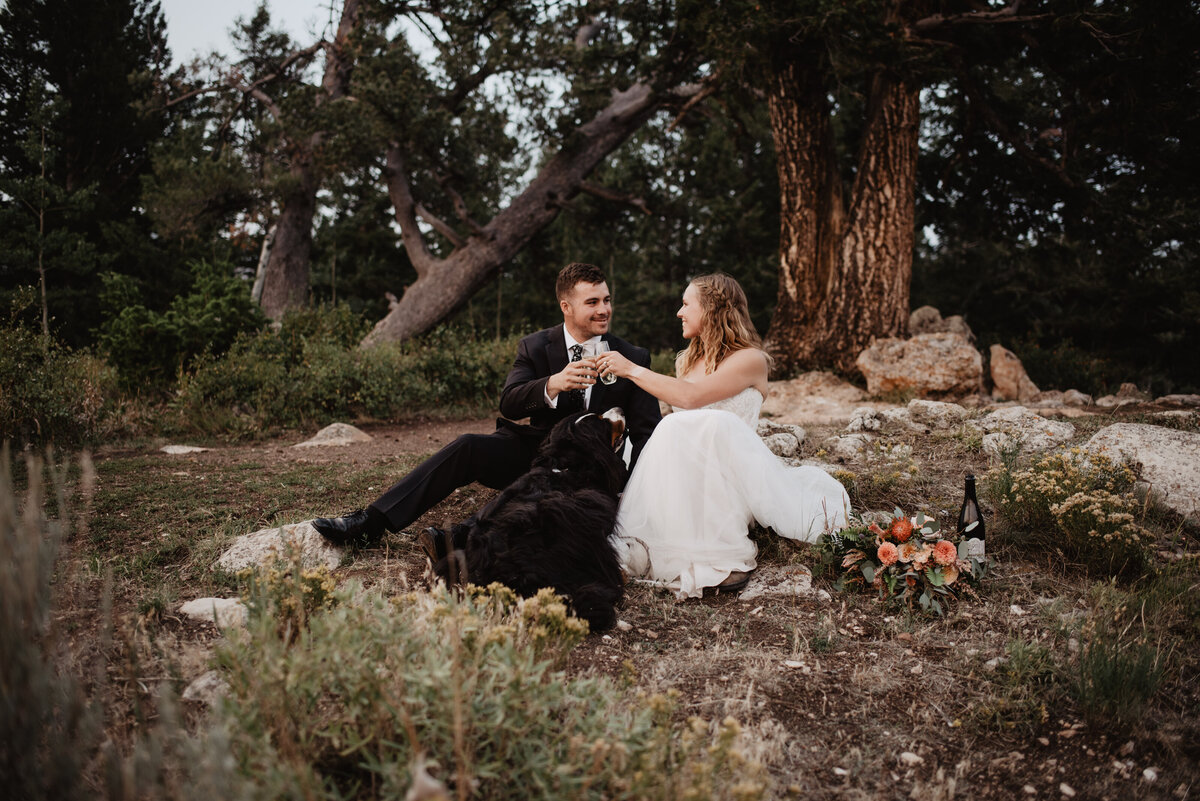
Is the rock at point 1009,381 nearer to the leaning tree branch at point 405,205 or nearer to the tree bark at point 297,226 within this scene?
the leaning tree branch at point 405,205

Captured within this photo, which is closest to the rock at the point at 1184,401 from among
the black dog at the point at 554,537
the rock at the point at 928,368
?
the rock at the point at 928,368

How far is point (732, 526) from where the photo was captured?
337 centimetres

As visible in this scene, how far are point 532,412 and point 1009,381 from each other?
7141mm

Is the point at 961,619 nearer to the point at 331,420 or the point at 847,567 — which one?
the point at 847,567

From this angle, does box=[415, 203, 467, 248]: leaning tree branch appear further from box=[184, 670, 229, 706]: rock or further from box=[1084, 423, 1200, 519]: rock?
box=[184, 670, 229, 706]: rock

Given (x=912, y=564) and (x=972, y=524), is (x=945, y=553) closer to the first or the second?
(x=912, y=564)

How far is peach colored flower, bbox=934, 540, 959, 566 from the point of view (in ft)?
9.64

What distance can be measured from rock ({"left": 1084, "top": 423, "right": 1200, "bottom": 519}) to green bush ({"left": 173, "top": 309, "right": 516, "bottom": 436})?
6920 mm

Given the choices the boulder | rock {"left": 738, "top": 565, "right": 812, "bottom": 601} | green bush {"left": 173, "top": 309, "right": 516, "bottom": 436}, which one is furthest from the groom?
the boulder

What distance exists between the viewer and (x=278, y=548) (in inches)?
135

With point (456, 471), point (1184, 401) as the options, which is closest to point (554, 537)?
point (456, 471)

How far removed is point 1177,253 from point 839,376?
7352 mm

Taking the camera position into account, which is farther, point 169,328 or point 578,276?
point 169,328

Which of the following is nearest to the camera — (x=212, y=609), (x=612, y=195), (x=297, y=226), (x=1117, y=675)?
(x=1117, y=675)
